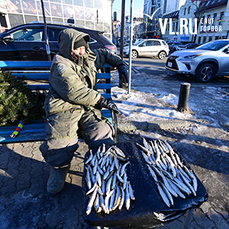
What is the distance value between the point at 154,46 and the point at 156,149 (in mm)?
15393

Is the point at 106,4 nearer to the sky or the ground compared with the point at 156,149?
nearer to the sky

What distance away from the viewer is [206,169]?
264cm

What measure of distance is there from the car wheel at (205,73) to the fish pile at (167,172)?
6660mm

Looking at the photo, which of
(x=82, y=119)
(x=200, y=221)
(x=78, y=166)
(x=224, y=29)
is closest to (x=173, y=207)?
(x=200, y=221)

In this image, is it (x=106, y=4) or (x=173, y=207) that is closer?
(x=173, y=207)

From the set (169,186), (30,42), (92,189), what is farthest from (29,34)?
(169,186)

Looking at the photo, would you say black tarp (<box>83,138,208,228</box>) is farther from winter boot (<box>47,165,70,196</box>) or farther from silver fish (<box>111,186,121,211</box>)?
winter boot (<box>47,165,70,196</box>)

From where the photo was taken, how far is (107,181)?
1338 millimetres

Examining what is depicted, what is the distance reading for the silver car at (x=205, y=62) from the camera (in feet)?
23.3

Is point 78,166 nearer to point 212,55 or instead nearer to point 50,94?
point 50,94

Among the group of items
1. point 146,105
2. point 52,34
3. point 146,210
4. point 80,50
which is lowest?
A: point 146,105

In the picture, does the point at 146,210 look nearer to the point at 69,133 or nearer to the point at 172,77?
the point at 69,133

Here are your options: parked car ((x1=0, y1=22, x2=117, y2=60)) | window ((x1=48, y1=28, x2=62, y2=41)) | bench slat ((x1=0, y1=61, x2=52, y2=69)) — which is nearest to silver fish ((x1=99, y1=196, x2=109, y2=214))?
bench slat ((x1=0, y1=61, x2=52, y2=69))

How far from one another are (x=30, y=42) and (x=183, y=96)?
555 cm
